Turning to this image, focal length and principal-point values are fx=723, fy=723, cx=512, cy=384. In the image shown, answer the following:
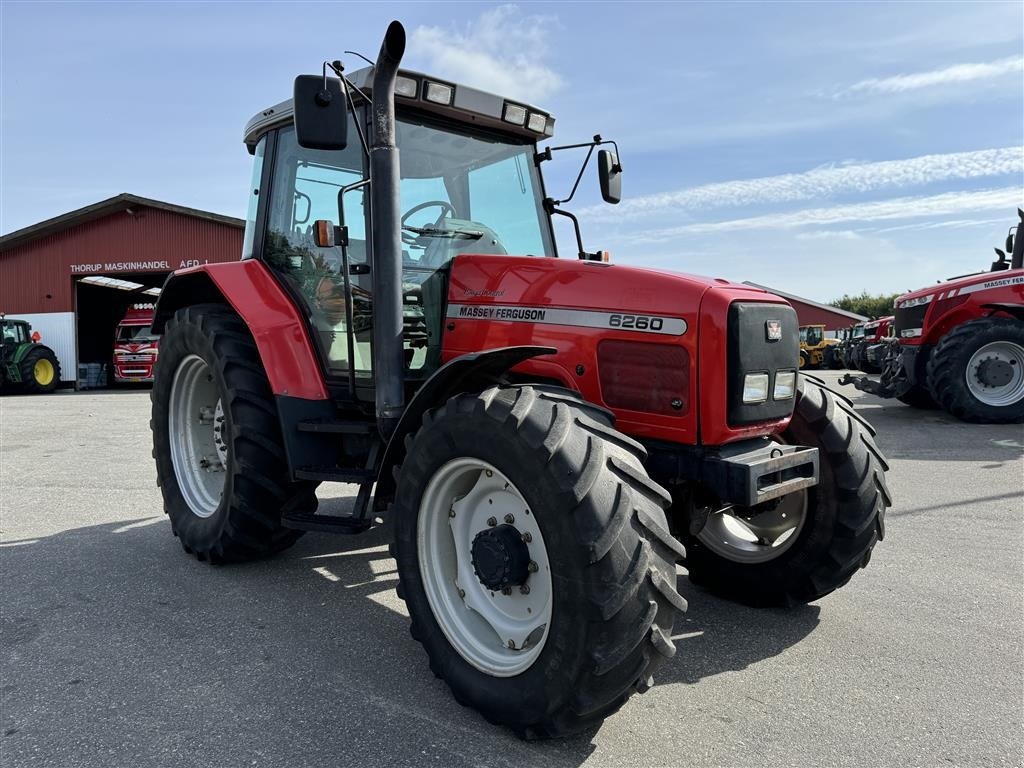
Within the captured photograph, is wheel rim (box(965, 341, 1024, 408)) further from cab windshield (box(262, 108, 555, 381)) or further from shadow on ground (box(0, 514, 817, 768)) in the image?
cab windshield (box(262, 108, 555, 381))

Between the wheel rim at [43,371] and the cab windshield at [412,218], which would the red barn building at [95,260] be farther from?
the cab windshield at [412,218]

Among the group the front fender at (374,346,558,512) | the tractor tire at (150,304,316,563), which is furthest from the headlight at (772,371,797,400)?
the tractor tire at (150,304,316,563)

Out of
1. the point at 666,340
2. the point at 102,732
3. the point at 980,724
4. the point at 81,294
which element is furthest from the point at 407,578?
the point at 81,294

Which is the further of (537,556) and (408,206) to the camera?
(408,206)

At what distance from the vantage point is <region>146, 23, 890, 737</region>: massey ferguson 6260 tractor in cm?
224

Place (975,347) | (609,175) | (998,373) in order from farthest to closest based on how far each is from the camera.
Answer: (998,373) → (975,347) → (609,175)

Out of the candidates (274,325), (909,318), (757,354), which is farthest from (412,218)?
(909,318)

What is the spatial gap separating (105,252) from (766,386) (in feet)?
76.0

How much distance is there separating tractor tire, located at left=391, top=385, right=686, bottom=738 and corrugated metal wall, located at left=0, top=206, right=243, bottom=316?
19738mm

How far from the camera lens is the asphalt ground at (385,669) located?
230cm

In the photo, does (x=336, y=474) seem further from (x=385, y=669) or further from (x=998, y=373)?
(x=998, y=373)

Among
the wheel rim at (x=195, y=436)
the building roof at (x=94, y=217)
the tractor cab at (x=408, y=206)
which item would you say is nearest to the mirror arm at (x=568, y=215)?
the tractor cab at (x=408, y=206)

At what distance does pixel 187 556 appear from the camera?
4.28 m

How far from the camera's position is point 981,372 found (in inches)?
365
